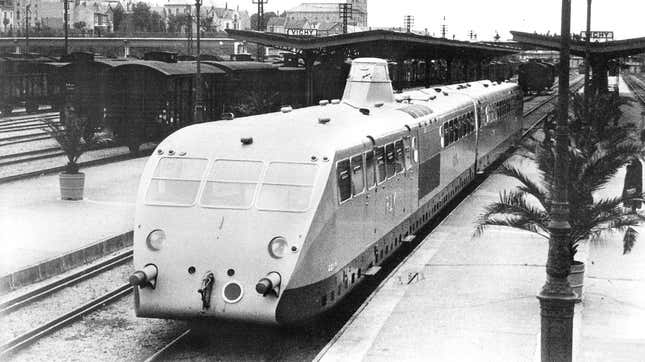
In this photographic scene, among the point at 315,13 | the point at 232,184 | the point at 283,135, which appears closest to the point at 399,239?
the point at 283,135

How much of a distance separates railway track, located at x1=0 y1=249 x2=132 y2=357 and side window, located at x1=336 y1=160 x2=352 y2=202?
4.24m

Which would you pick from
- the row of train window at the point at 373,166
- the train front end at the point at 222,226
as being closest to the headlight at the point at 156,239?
the train front end at the point at 222,226

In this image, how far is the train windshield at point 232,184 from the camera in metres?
12.0

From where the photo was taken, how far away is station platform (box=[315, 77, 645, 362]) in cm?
1139

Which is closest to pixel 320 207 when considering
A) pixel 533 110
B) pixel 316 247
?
pixel 316 247

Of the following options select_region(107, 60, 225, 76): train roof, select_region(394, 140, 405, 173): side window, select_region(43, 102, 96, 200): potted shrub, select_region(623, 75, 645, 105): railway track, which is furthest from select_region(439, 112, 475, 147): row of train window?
select_region(623, 75, 645, 105): railway track

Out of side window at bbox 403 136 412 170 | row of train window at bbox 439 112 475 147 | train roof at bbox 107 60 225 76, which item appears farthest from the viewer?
train roof at bbox 107 60 225 76

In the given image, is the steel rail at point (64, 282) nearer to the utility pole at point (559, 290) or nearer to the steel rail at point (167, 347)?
the steel rail at point (167, 347)

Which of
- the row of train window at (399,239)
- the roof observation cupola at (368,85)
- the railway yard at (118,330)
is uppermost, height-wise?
the roof observation cupola at (368,85)

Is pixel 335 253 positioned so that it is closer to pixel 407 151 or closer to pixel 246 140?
pixel 246 140

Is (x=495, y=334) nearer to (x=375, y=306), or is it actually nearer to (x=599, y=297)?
(x=375, y=306)

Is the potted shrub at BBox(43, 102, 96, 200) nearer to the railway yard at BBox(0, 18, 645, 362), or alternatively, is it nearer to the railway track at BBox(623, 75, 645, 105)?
the railway yard at BBox(0, 18, 645, 362)

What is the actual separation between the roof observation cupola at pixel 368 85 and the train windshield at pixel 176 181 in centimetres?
742

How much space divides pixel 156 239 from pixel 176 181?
0.80 meters
